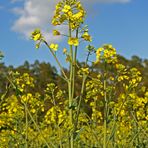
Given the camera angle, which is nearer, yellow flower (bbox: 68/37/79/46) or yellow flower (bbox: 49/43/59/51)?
yellow flower (bbox: 68/37/79/46)

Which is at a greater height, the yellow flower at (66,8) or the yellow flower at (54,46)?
the yellow flower at (66,8)

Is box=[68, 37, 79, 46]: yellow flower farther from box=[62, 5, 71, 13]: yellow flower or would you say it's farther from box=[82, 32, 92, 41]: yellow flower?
box=[62, 5, 71, 13]: yellow flower

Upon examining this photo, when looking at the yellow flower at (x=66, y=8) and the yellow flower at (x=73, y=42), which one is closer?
the yellow flower at (x=73, y=42)

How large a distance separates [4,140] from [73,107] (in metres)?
2.83

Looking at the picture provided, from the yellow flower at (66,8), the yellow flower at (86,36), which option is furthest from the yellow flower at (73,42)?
the yellow flower at (66,8)

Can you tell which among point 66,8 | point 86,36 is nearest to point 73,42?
point 86,36

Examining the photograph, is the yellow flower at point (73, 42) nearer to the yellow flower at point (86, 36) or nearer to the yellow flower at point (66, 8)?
the yellow flower at point (86, 36)

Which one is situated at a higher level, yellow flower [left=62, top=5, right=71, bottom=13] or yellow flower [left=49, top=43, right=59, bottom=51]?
yellow flower [left=62, top=5, right=71, bottom=13]

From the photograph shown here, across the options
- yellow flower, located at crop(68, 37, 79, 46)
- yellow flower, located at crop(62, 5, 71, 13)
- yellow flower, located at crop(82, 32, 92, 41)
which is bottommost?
yellow flower, located at crop(68, 37, 79, 46)

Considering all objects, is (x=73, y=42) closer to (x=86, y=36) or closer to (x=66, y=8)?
(x=86, y=36)

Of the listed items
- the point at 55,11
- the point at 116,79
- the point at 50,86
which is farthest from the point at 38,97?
the point at 55,11

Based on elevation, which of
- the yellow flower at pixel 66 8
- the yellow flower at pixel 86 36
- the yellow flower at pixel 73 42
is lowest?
the yellow flower at pixel 73 42

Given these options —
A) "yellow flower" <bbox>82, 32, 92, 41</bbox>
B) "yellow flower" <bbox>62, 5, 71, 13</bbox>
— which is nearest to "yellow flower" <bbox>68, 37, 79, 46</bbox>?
"yellow flower" <bbox>82, 32, 92, 41</bbox>

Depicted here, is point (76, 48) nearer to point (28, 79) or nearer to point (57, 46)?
point (57, 46)
